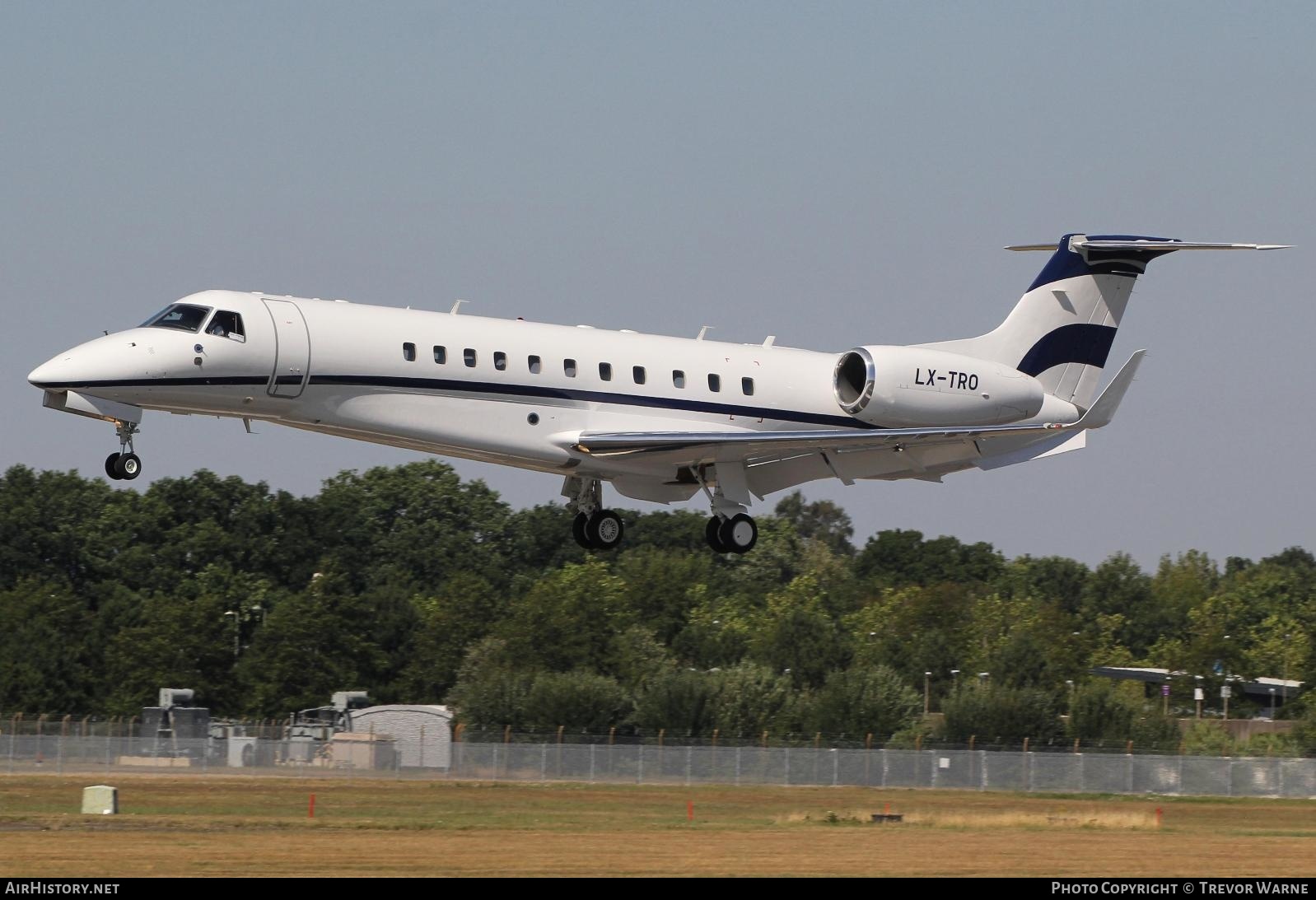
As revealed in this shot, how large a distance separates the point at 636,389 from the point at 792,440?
247 cm

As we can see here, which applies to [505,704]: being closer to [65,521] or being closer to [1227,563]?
[65,521]

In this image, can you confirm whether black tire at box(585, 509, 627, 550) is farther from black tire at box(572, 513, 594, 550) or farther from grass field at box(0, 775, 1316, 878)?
grass field at box(0, 775, 1316, 878)

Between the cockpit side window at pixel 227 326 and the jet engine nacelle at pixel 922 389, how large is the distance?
32.8 feet

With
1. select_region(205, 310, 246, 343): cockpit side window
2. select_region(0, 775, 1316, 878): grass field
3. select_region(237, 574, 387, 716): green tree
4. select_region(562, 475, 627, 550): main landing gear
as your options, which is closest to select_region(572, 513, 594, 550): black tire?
select_region(562, 475, 627, 550): main landing gear

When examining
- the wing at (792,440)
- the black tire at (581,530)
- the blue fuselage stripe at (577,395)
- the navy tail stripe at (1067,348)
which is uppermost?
the navy tail stripe at (1067,348)

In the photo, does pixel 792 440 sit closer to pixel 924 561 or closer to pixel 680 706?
pixel 680 706

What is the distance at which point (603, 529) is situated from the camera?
102 feet

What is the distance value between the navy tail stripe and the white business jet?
0.11 ft

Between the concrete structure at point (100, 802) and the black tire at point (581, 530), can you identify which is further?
the concrete structure at point (100, 802)

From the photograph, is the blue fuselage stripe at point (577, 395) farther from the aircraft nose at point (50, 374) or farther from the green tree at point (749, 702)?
the green tree at point (749, 702)

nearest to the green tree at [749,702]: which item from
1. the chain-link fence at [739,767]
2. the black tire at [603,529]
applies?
the chain-link fence at [739,767]

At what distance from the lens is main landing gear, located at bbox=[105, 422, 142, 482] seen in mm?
26109

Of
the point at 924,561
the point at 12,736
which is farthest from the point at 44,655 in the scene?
the point at 924,561

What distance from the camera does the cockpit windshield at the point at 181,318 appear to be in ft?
86.8
